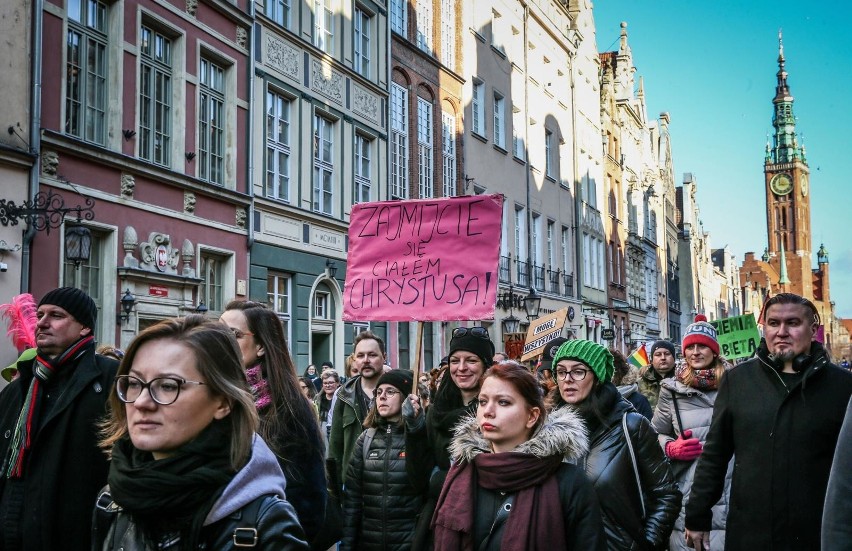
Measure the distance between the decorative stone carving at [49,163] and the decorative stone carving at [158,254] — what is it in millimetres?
2069

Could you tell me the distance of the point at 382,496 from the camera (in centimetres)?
626

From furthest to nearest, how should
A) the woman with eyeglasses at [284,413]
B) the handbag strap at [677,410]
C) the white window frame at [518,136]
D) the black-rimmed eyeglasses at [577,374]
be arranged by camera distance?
the white window frame at [518,136] → the handbag strap at [677,410] → the black-rimmed eyeglasses at [577,374] → the woman with eyeglasses at [284,413]

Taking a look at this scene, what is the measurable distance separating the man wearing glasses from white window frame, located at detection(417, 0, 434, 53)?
895 inches

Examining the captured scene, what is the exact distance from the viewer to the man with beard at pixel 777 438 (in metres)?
4.84

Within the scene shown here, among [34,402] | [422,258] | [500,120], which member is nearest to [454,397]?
[422,258]

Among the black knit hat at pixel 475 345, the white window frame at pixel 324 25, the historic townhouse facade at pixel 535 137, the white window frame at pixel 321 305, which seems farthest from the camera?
the historic townhouse facade at pixel 535 137

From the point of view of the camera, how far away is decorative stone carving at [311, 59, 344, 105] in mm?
20922

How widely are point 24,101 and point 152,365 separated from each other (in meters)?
11.8

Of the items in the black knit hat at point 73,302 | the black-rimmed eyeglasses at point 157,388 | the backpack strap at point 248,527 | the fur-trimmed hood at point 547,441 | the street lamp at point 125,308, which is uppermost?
the street lamp at point 125,308

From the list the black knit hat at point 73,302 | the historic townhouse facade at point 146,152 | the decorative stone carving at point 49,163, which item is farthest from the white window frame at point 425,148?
the black knit hat at point 73,302

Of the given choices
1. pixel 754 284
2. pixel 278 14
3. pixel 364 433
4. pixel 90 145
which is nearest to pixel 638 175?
pixel 278 14

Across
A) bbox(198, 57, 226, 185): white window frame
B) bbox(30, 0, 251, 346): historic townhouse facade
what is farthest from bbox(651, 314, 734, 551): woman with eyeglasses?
bbox(198, 57, 226, 185): white window frame

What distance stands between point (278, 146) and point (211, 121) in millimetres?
2291

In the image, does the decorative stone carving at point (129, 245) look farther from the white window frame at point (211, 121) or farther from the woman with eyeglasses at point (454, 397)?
the woman with eyeglasses at point (454, 397)
